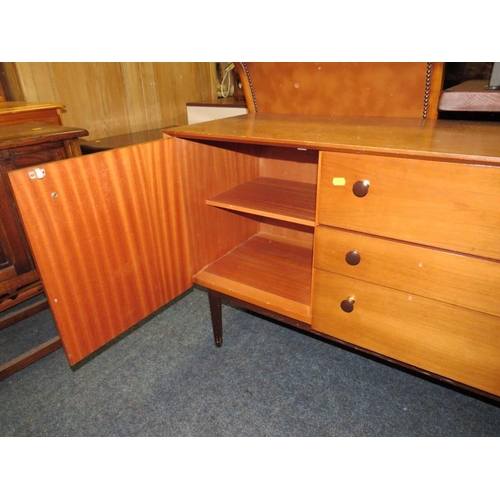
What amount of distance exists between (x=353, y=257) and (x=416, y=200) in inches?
7.6

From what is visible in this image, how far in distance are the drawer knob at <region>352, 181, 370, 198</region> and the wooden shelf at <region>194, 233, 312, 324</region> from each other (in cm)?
38

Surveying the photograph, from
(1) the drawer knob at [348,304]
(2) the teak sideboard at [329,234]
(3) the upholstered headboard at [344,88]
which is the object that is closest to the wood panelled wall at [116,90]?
(3) the upholstered headboard at [344,88]

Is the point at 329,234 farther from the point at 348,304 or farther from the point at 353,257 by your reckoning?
the point at 348,304

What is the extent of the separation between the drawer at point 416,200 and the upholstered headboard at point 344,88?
0.47m

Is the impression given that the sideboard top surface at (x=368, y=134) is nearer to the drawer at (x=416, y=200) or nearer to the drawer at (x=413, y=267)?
the drawer at (x=416, y=200)

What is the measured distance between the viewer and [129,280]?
946 millimetres

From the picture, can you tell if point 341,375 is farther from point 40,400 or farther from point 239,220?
point 40,400

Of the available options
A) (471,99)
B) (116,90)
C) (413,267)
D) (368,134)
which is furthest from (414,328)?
(116,90)

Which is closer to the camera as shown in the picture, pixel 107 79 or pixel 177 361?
pixel 177 361

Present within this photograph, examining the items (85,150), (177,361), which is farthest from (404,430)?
(85,150)

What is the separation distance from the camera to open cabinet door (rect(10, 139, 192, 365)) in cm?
73

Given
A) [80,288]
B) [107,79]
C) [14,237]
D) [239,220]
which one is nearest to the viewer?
[80,288]

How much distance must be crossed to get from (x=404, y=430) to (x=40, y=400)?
114 centimetres

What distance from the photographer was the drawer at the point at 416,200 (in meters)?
0.65
